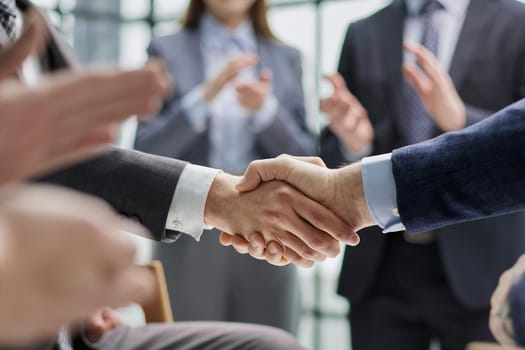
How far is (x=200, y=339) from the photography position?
4.25 ft

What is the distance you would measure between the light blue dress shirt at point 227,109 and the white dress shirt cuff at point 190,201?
650 mm

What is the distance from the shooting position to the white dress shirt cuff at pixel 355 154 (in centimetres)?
198

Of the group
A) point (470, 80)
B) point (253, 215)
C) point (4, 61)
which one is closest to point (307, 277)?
point (470, 80)

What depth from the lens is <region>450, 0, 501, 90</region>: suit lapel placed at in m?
1.91

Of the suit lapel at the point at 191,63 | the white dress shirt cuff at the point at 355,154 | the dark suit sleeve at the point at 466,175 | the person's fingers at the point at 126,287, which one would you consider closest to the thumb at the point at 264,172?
the dark suit sleeve at the point at 466,175

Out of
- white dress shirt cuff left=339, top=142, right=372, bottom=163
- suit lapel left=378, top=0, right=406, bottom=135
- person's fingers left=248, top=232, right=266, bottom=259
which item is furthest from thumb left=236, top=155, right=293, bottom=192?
suit lapel left=378, top=0, right=406, bottom=135

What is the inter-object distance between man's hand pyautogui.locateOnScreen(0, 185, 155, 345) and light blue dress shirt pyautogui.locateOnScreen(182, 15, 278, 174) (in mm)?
1568

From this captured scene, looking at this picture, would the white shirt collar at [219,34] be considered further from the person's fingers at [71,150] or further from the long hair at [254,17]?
the person's fingers at [71,150]

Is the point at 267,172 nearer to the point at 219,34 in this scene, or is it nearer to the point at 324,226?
the point at 324,226

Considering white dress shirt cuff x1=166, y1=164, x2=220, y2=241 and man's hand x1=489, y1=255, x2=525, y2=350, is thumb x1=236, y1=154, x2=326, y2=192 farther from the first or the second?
man's hand x1=489, y1=255, x2=525, y2=350

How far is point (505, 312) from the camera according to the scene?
825 mm

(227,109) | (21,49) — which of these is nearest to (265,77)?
(227,109)

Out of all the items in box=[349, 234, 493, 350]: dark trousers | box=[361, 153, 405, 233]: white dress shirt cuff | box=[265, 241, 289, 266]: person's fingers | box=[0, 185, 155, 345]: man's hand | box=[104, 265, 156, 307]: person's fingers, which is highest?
box=[0, 185, 155, 345]: man's hand


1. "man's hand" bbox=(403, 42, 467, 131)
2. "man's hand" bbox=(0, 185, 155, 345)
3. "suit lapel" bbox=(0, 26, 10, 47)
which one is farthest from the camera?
"man's hand" bbox=(403, 42, 467, 131)
